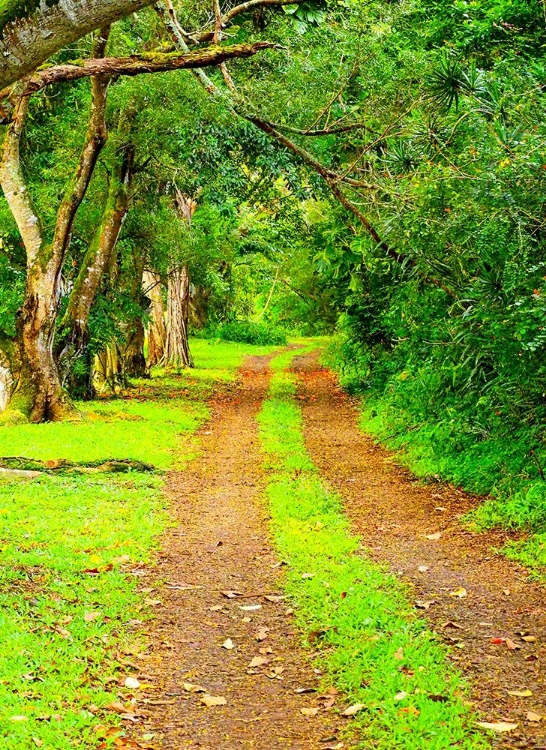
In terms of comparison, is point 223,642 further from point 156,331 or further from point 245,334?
point 245,334

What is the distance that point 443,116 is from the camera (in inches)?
425

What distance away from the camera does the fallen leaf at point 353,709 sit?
4.93 metres

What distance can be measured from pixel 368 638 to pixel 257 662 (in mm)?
834

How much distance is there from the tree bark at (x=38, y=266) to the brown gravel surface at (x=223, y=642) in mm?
6105

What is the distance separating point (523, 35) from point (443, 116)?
122 inches

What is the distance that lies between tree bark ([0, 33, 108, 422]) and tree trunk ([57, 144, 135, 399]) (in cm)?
118

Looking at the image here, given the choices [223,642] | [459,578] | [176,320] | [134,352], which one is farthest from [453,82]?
[176,320]

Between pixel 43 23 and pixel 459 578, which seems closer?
pixel 43 23

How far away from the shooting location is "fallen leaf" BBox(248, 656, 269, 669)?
5.73 meters

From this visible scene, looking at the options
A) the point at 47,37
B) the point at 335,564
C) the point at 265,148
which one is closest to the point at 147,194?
the point at 265,148

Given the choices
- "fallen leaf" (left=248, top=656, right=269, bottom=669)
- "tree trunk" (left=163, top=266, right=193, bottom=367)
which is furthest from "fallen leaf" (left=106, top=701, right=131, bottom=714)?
"tree trunk" (left=163, top=266, right=193, bottom=367)

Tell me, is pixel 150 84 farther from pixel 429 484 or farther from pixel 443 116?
pixel 429 484

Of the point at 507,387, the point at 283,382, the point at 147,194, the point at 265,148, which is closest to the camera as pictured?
the point at 507,387

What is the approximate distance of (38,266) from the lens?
52.0 ft
